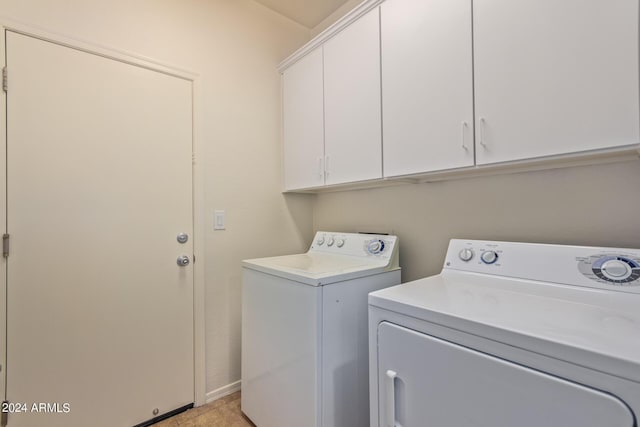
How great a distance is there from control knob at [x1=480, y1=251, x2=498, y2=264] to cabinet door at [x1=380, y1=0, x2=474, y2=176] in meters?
0.39

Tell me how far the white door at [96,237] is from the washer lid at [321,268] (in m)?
0.60

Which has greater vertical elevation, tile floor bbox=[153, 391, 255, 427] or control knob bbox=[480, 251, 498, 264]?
control knob bbox=[480, 251, 498, 264]

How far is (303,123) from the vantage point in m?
2.00

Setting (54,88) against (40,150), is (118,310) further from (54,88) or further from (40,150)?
(54,88)

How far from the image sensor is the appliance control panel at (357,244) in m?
1.62

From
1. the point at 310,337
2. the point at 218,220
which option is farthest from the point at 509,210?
the point at 218,220

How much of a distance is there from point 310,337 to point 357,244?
2.25 ft

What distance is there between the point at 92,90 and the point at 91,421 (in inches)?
66.3

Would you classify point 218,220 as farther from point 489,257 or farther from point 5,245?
point 489,257

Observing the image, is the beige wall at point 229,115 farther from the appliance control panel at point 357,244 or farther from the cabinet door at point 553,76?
the cabinet door at point 553,76

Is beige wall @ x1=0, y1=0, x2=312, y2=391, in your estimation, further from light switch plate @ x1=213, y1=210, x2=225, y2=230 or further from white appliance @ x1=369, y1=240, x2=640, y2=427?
white appliance @ x1=369, y1=240, x2=640, y2=427

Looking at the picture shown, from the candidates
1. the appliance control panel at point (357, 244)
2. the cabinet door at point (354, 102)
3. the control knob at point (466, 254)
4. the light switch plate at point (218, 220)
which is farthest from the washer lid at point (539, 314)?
the light switch plate at point (218, 220)

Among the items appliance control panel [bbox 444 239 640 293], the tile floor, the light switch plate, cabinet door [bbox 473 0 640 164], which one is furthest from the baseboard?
cabinet door [bbox 473 0 640 164]

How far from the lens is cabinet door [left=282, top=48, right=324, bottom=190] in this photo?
1875mm
